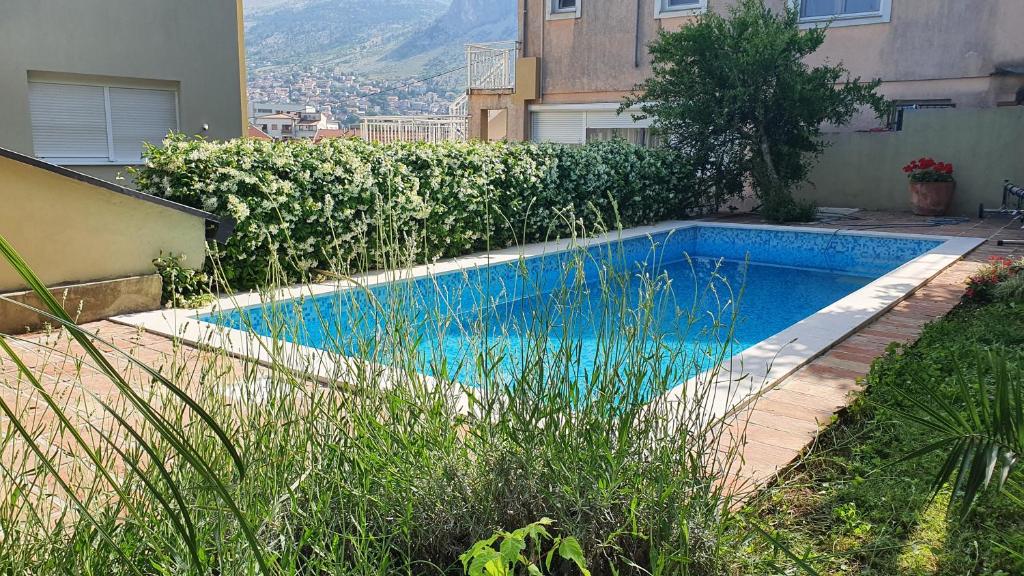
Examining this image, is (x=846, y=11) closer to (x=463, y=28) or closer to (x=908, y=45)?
(x=908, y=45)

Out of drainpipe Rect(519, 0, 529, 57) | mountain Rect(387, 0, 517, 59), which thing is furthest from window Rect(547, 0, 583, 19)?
mountain Rect(387, 0, 517, 59)

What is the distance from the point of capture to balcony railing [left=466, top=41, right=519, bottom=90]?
18500 millimetres

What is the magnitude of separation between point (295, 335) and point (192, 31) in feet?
36.6

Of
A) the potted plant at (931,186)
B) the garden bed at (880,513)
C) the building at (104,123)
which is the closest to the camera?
the garden bed at (880,513)

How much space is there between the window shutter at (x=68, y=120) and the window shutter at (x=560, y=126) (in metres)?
9.53

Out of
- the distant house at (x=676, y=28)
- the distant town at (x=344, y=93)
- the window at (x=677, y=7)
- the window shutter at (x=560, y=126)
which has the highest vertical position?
the distant town at (x=344, y=93)

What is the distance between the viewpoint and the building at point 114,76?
998 centimetres

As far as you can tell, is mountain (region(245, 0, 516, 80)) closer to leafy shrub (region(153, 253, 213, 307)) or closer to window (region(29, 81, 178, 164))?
window (region(29, 81, 178, 164))

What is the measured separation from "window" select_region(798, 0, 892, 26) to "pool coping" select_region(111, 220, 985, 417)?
6.03 metres

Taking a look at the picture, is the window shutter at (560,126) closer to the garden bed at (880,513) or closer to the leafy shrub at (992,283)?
the leafy shrub at (992,283)

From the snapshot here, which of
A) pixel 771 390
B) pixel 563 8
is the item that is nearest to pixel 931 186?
pixel 563 8

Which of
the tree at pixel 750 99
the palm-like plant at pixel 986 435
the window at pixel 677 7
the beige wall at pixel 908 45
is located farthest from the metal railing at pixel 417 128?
the palm-like plant at pixel 986 435

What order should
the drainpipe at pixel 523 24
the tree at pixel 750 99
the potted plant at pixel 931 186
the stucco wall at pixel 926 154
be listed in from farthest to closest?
the drainpipe at pixel 523 24, the potted plant at pixel 931 186, the stucco wall at pixel 926 154, the tree at pixel 750 99

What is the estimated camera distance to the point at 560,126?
17.9 m
